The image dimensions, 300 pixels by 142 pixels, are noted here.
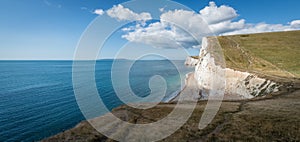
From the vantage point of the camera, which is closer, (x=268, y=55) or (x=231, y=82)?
(x=231, y=82)

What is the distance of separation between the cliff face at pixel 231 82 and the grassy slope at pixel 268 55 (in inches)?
181

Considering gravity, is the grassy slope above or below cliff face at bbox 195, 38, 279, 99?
above

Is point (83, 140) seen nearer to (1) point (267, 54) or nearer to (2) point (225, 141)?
(2) point (225, 141)

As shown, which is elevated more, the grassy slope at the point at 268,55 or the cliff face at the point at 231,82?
the grassy slope at the point at 268,55

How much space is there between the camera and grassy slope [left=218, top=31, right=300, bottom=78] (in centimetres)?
6125

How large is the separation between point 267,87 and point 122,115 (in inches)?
1374

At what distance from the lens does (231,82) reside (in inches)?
2311

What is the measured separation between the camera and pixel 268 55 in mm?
78250

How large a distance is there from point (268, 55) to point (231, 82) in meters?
32.4

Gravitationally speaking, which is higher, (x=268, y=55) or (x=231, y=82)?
(x=268, y=55)

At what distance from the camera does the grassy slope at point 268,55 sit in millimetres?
61250

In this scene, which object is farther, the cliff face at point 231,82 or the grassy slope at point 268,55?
the grassy slope at point 268,55

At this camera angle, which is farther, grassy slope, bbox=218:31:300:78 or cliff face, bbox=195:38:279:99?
grassy slope, bbox=218:31:300:78

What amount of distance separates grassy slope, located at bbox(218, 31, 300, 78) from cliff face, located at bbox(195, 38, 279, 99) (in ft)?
15.1
